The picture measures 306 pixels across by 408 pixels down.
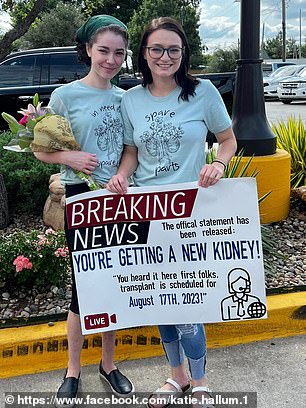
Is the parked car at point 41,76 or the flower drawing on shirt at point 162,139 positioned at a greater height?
the parked car at point 41,76

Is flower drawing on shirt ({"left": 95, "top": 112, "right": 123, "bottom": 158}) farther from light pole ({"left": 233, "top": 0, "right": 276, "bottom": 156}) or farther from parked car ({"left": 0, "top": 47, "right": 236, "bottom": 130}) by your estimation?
parked car ({"left": 0, "top": 47, "right": 236, "bottom": 130})

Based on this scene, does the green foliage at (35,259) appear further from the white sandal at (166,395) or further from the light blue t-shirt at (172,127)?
the light blue t-shirt at (172,127)

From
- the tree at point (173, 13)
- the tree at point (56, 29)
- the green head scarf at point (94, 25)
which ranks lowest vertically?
the green head scarf at point (94, 25)

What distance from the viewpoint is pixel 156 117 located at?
2.37 m

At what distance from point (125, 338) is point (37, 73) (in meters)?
7.21

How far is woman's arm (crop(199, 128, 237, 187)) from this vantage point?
7.78 ft

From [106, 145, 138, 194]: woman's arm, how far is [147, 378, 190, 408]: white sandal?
1.09m

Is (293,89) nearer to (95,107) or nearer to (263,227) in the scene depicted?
(263,227)

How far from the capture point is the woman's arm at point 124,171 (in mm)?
2418

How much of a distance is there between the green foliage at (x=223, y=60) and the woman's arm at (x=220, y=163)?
1481 inches

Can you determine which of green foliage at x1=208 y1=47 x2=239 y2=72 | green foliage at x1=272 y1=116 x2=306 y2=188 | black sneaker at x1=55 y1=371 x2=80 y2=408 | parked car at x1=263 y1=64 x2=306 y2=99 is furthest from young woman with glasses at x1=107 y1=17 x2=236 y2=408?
green foliage at x1=208 y1=47 x2=239 y2=72

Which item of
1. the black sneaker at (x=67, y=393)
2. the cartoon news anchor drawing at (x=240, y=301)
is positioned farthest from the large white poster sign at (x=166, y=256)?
the black sneaker at (x=67, y=393)

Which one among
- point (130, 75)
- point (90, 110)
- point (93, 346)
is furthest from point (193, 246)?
point (130, 75)

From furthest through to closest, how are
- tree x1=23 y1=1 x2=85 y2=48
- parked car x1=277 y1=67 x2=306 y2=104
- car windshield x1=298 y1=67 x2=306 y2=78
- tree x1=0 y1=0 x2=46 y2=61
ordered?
tree x1=23 y1=1 x2=85 y2=48 → car windshield x1=298 y1=67 x2=306 y2=78 → parked car x1=277 y1=67 x2=306 y2=104 → tree x1=0 y1=0 x2=46 y2=61
